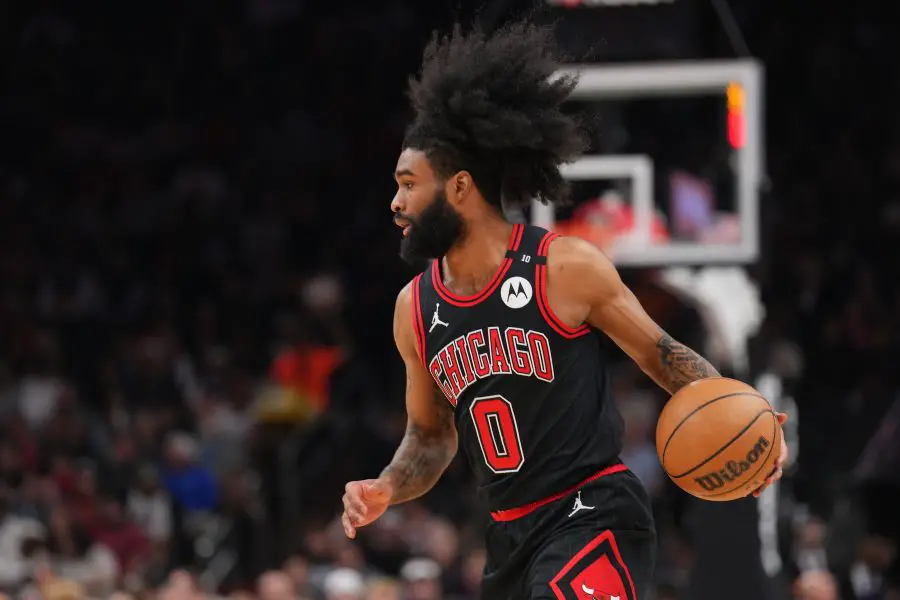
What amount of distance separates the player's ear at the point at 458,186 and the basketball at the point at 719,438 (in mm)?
893

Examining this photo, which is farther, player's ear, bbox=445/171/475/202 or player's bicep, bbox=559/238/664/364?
player's ear, bbox=445/171/475/202

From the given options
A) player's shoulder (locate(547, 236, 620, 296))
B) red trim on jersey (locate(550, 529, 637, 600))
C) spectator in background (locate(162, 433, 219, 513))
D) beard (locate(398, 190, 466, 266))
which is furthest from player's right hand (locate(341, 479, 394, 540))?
spectator in background (locate(162, 433, 219, 513))

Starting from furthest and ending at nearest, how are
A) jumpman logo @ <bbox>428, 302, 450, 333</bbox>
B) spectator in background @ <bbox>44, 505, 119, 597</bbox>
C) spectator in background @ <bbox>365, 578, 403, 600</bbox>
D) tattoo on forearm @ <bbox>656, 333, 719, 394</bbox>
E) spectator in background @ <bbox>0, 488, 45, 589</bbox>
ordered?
spectator in background @ <bbox>44, 505, 119, 597</bbox>
spectator in background @ <bbox>0, 488, 45, 589</bbox>
spectator in background @ <bbox>365, 578, 403, 600</bbox>
jumpman logo @ <bbox>428, 302, 450, 333</bbox>
tattoo on forearm @ <bbox>656, 333, 719, 394</bbox>

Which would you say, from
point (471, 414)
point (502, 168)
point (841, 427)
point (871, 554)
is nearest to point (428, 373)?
point (471, 414)

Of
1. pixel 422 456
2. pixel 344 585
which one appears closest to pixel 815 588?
pixel 344 585

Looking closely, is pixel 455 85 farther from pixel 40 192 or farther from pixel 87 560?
pixel 40 192

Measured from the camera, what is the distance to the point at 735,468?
4.18 metres

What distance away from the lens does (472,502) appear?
36.1 ft

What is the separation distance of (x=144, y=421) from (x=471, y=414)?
838 cm

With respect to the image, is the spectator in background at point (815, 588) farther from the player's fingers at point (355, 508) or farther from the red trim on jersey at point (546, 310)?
the player's fingers at point (355, 508)

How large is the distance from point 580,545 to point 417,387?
844 mm

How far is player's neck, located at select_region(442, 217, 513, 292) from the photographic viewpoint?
4.38m

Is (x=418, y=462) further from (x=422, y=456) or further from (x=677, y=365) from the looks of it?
(x=677, y=365)

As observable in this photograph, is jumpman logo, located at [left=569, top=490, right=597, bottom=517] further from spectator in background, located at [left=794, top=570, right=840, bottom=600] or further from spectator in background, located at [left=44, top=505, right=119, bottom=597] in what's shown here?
spectator in background, located at [left=44, top=505, right=119, bottom=597]
